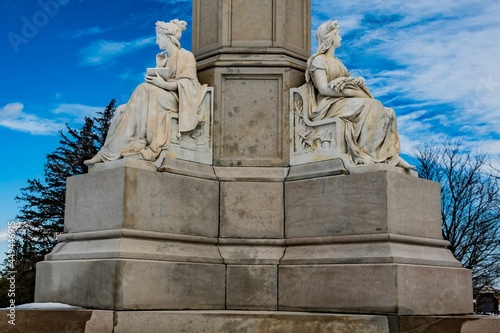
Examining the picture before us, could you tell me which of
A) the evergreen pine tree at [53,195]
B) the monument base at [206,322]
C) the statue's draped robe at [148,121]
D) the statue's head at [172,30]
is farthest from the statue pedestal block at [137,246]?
the evergreen pine tree at [53,195]

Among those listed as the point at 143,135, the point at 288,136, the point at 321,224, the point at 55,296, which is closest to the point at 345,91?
the point at 288,136

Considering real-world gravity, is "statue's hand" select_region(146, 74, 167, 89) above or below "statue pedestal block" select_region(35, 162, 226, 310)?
above

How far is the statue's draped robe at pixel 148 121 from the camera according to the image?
986 cm

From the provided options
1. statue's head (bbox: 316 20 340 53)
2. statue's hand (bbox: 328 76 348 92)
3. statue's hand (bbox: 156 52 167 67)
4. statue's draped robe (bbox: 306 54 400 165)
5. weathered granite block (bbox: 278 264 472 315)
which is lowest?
weathered granite block (bbox: 278 264 472 315)

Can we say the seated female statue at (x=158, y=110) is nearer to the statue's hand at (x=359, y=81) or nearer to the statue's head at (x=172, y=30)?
the statue's head at (x=172, y=30)

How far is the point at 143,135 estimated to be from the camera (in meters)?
9.91

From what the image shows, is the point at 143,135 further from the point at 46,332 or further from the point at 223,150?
the point at 46,332

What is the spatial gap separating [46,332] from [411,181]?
16.2 feet

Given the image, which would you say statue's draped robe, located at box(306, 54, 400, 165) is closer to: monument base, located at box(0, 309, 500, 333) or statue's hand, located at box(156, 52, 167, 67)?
monument base, located at box(0, 309, 500, 333)

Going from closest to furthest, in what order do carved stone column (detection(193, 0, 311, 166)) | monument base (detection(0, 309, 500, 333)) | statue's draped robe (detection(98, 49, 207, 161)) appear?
monument base (detection(0, 309, 500, 333)) < statue's draped robe (detection(98, 49, 207, 161)) < carved stone column (detection(193, 0, 311, 166))

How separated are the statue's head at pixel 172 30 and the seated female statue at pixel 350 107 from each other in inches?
75.8

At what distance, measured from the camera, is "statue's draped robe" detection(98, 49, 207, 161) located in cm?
986

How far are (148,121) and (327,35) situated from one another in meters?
2.95

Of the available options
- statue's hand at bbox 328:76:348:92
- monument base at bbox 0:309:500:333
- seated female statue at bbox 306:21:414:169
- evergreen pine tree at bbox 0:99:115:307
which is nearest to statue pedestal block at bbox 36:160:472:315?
monument base at bbox 0:309:500:333
